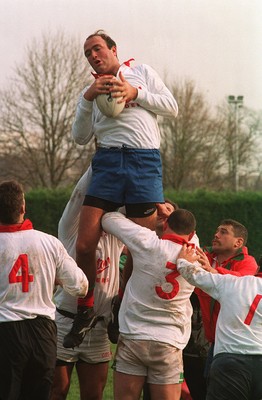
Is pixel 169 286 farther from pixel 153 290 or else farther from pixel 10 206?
pixel 10 206

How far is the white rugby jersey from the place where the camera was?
562cm

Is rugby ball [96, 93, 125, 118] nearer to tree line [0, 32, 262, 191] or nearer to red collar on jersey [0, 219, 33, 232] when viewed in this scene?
red collar on jersey [0, 219, 33, 232]

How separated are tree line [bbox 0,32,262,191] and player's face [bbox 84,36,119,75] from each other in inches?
1234

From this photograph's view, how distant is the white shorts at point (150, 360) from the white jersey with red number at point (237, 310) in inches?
14.0

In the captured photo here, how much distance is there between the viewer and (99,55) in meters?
5.69

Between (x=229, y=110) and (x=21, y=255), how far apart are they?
118ft

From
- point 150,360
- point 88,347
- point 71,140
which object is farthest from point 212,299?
point 71,140

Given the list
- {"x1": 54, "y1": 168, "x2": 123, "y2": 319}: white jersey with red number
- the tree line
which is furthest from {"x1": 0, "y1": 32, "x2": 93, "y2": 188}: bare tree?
{"x1": 54, "y1": 168, "x2": 123, "y2": 319}: white jersey with red number

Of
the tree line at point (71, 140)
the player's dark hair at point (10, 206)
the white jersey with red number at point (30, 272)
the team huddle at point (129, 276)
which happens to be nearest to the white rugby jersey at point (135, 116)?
the team huddle at point (129, 276)

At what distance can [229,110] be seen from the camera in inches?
1588

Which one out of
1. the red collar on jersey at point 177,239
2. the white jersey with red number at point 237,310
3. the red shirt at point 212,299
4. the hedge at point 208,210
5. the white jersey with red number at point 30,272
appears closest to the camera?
the white jersey with red number at point 237,310

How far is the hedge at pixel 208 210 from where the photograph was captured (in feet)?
81.0

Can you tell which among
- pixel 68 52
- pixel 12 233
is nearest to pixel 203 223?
pixel 68 52

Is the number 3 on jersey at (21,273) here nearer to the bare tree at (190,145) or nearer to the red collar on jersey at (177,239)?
the red collar on jersey at (177,239)
